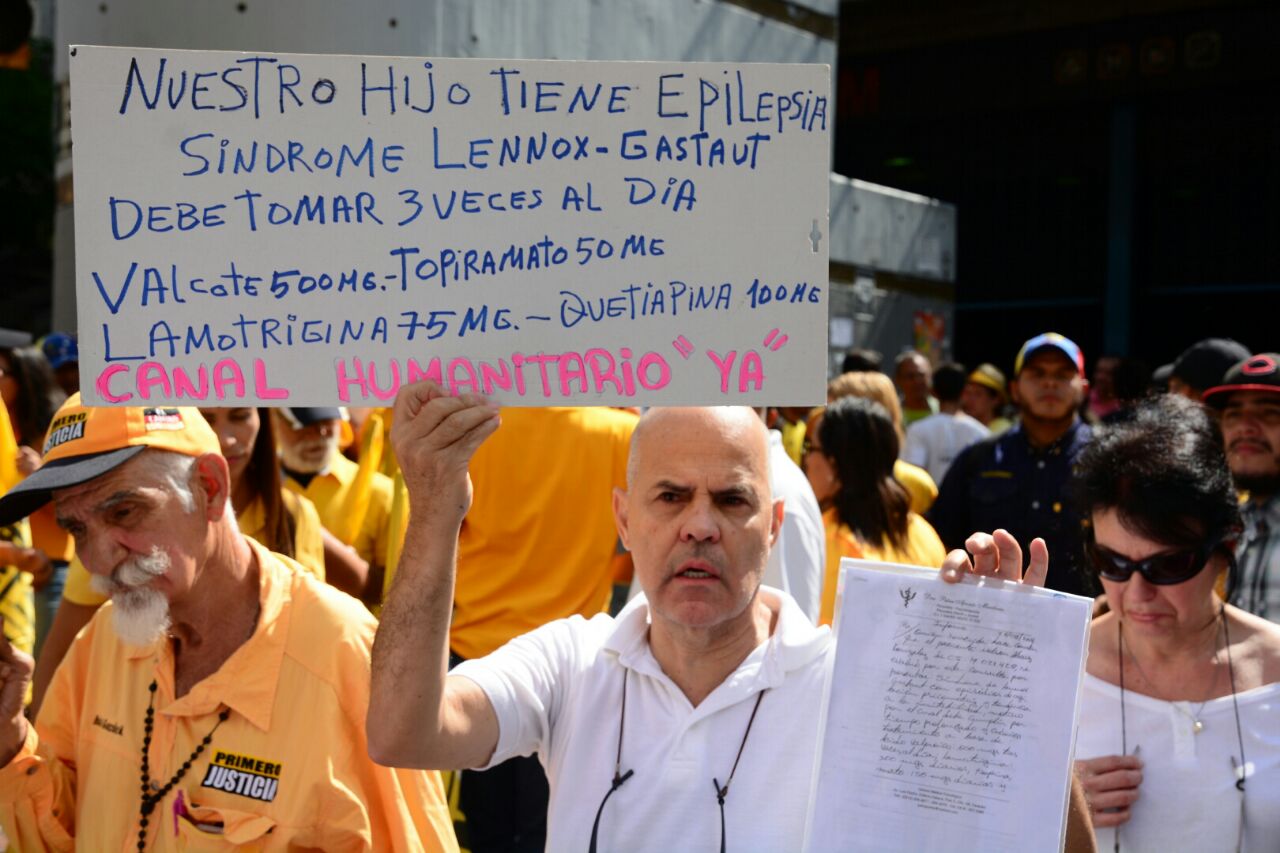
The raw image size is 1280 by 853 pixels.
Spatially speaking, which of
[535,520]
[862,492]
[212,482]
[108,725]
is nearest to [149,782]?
[108,725]

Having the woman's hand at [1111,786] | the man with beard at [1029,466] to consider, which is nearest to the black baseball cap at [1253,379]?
the man with beard at [1029,466]

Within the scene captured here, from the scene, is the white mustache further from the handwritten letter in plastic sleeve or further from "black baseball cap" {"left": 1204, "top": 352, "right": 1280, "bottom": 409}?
"black baseball cap" {"left": 1204, "top": 352, "right": 1280, "bottom": 409}

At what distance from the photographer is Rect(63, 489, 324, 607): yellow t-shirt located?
11.8ft

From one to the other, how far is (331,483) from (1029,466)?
2.86m

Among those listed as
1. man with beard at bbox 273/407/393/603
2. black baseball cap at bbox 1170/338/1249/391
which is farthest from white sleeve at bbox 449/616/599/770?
black baseball cap at bbox 1170/338/1249/391

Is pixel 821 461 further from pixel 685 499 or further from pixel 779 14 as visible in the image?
pixel 779 14

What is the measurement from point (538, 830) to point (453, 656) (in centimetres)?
71

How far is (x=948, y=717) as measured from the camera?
1994 mm

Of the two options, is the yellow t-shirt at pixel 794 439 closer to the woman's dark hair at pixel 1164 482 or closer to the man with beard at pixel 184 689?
the woman's dark hair at pixel 1164 482

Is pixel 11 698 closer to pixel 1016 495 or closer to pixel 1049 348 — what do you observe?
pixel 1016 495

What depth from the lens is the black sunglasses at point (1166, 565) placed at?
2727 mm

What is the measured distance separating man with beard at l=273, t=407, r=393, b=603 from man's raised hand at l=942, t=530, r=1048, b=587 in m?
2.99

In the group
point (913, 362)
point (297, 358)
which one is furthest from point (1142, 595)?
point (913, 362)

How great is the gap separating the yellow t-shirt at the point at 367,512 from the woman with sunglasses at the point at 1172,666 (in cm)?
274
